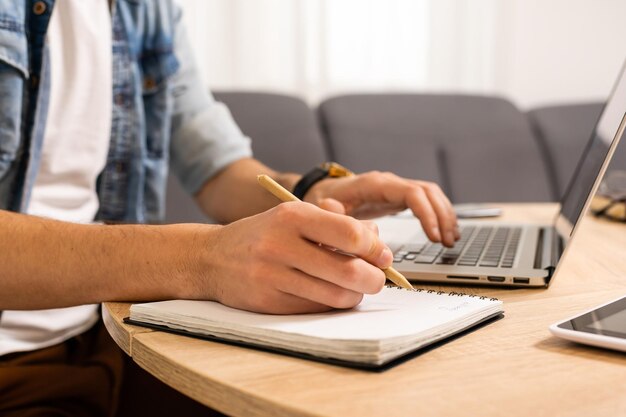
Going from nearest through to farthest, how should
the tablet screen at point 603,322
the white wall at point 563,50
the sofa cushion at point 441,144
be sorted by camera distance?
the tablet screen at point 603,322 → the sofa cushion at point 441,144 → the white wall at point 563,50

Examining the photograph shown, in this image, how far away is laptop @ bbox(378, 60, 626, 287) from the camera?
2.31 ft

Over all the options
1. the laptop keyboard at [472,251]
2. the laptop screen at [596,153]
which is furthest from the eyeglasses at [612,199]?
the laptop keyboard at [472,251]

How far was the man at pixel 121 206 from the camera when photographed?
543 mm

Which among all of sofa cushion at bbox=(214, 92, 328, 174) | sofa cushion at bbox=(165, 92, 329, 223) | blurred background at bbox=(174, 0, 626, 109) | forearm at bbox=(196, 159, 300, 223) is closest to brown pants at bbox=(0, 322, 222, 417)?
forearm at bbox=(196, 159, 300, 223)

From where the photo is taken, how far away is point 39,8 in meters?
0.95

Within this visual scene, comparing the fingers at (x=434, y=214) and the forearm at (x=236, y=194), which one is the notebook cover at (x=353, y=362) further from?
the forearm at (x=236, y=194)

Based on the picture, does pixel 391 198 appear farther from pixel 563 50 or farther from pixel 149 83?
pixel 563 50

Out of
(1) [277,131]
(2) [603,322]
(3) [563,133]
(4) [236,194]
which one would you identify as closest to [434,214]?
(2) [603,322]

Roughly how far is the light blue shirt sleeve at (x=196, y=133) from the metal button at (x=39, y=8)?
1.25 feet

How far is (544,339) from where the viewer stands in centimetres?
54

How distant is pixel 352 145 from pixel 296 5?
0.58 m

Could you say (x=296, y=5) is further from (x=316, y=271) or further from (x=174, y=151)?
(x=316, y=271)

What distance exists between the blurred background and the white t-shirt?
45.5 inches

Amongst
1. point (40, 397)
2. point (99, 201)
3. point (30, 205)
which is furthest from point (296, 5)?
point (40, 397)
